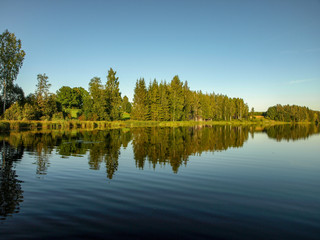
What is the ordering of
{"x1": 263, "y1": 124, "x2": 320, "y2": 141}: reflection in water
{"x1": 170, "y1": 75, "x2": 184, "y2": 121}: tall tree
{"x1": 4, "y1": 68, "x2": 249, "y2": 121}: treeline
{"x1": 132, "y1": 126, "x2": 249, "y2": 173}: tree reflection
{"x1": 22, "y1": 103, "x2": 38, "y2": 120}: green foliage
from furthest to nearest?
{"x1": 170, "y1": 75, "x2": 184, "y2": 121}: tall tree → {"x1": 4, "y1": 68, "x2": 249, "y2": 121}: treeline → {"x1": 22, "y1": 103, "x2": 38, "y2": 120}: green foliage → {"x1": 263, "y1": 124, "x2": 320, "y2": 141}: reflection in water → {"x1": 132, "y1": 126, "x2": 249, "y2": 173}: tree reflection

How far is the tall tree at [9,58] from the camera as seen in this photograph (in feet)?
195

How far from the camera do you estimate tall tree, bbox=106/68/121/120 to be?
86.7 meters

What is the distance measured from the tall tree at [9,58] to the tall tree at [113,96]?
3244cm

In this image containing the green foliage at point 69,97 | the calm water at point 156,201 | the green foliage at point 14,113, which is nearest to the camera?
the calm water at point 156,201

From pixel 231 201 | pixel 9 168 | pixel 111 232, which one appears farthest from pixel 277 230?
pixel 9 168

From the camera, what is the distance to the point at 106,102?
85.6 metres

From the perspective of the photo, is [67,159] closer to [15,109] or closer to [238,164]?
[238,164]

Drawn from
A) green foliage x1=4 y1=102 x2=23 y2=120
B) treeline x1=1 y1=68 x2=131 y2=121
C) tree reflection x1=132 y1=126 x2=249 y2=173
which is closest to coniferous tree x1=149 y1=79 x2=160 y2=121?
treeline x1=1 y1=68 x2=131 y2=121

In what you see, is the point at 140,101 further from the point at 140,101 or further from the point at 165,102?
the point at 165,102

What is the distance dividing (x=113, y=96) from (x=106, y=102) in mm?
3772

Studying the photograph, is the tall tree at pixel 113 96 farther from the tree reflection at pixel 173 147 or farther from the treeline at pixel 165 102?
the tree reflection at pixel 173 147

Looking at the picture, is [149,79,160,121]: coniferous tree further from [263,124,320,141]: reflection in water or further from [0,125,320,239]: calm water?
[0,125,320,239]: calm water

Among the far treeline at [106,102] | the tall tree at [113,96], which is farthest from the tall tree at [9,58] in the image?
the tall tree at [113,96]

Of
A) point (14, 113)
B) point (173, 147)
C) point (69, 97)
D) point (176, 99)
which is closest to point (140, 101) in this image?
point (176, 99)
